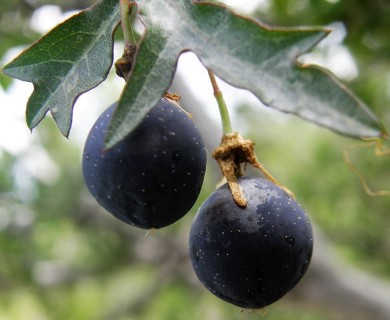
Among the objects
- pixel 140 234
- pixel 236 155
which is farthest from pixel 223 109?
pixel 140 234

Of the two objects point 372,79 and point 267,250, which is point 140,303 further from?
point 267,250

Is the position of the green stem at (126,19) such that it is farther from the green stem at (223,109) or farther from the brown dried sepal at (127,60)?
the green stem at (223,109)

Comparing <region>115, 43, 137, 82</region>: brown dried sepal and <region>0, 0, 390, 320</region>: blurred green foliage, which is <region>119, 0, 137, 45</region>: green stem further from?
<region>0, 0, 390, 320</region>: blurred green foliage

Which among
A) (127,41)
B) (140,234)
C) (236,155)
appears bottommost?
(140,234)

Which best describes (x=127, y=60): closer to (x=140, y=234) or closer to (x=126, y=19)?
(x=126, y=19)

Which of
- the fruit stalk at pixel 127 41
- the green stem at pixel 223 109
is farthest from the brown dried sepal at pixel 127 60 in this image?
the green stem at pixel 223 109

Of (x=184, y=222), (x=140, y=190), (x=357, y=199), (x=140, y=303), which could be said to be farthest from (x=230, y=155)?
(x=140, y=303)
